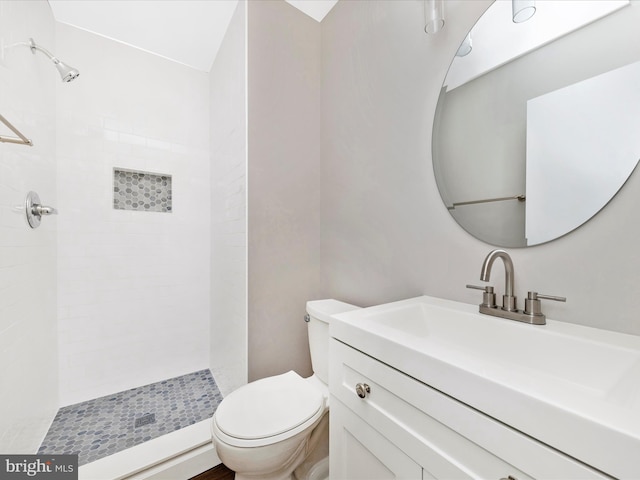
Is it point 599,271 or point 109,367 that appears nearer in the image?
point 599,271

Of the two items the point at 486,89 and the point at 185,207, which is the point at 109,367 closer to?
the point at 185,207

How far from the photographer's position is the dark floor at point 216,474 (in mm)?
1296

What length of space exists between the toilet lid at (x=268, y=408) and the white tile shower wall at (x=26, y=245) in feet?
2.95

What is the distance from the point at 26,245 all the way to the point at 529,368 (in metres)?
2.15

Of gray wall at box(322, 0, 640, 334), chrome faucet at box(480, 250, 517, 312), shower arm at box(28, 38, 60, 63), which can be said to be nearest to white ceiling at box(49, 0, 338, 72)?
shower arm at box(28, 38, 60, 63)

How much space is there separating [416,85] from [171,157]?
1931 mm

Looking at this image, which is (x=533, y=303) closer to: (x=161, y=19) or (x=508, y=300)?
(x=508, y=300)

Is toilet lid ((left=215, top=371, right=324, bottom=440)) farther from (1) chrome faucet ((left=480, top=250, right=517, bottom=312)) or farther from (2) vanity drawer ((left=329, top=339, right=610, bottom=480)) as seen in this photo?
A: (1) chrome faucet ((left=480, top=250, right=517, bottom=312))

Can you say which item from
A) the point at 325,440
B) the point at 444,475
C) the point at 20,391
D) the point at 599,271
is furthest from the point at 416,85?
the point at 20,391

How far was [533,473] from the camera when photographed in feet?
1.38

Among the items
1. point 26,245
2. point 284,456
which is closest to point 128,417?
point 26,245

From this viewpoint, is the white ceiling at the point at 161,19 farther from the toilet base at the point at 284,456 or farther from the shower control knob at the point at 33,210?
the toilet base at the point at 284,456

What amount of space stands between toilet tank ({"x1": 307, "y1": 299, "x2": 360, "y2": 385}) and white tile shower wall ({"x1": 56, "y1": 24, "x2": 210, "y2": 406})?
1314mm

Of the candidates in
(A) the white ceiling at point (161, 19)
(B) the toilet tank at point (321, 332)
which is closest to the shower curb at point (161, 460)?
(B) the toilet tank at point (321, 332)
